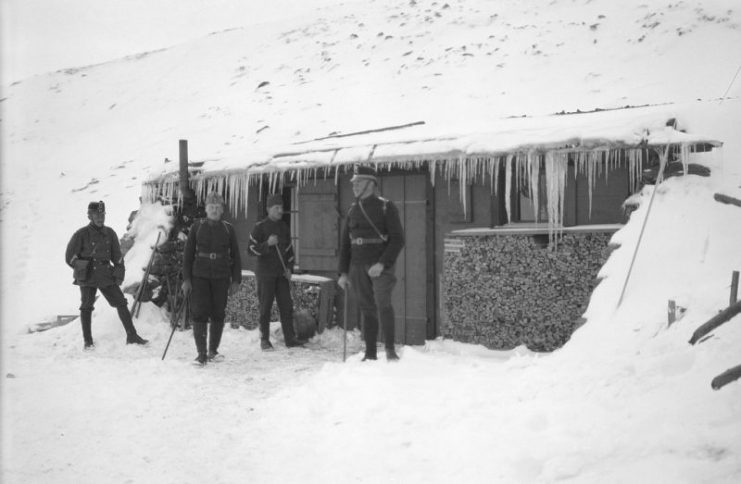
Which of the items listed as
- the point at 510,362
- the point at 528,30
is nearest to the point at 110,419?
the point at 510,362

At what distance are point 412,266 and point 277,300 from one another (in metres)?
1.73

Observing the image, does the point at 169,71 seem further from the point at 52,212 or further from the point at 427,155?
the point at 427,155

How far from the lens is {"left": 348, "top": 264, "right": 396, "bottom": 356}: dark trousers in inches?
249

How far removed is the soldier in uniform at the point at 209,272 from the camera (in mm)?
7227

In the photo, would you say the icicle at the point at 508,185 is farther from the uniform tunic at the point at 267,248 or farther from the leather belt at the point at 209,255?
the leather belt at the point at 209,255

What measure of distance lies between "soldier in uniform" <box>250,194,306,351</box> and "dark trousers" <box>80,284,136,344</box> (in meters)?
1.70

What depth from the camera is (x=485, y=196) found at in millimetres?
8125

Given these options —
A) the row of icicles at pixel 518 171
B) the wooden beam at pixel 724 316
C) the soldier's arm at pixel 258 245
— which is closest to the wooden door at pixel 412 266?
the row of icicles at pixel 518 171

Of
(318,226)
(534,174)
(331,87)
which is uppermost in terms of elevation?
(331,87)

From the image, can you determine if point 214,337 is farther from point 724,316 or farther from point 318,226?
point 724,316

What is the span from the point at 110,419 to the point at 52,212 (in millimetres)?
19052

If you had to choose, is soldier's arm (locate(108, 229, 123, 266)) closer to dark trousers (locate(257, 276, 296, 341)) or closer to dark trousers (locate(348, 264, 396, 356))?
dark trousers (locate(257, 276, 296, 341))

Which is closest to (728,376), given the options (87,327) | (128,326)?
(128,326)

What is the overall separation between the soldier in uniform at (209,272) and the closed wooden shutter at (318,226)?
2129 mm
